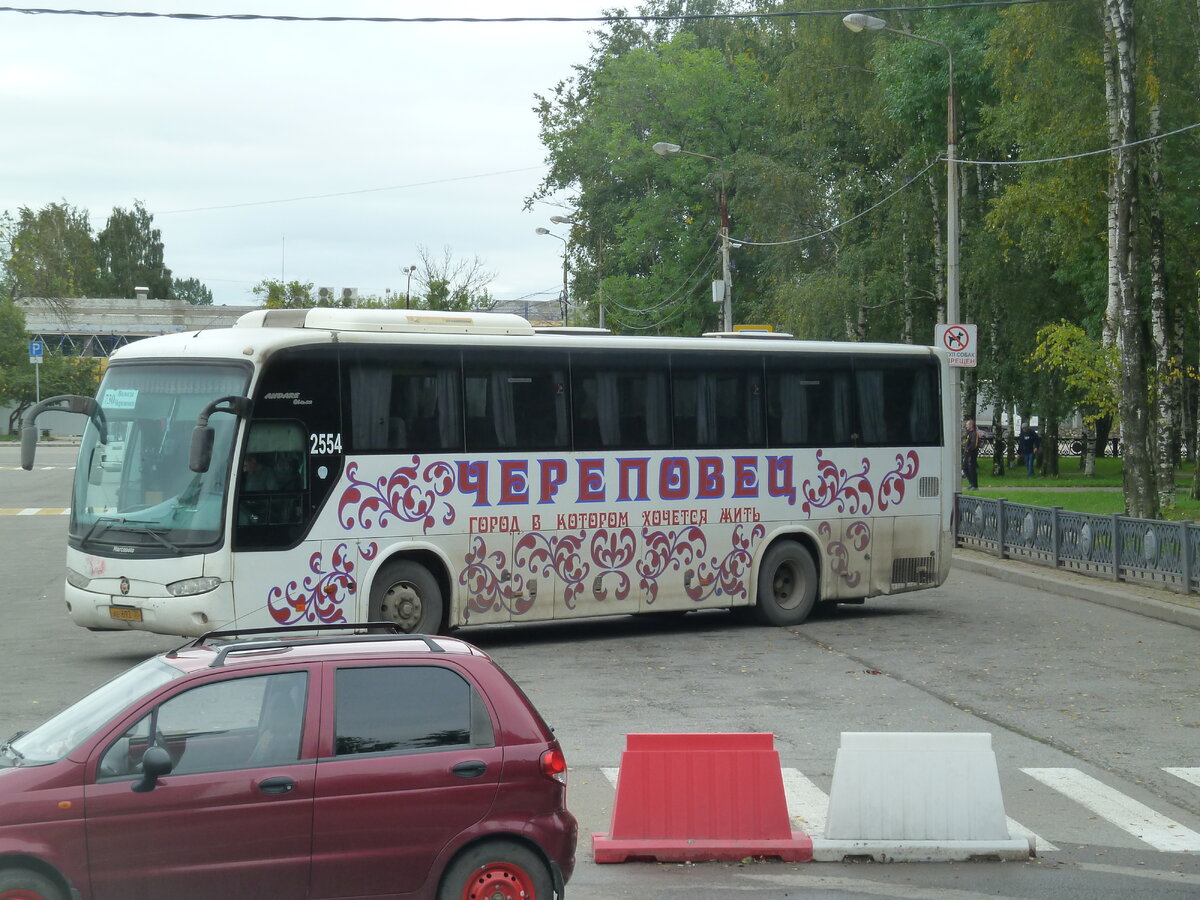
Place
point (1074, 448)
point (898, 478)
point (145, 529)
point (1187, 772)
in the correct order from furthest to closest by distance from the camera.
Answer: point (1074, 448) → point (898, 478) → point (145, 529) → point (1187, 772)

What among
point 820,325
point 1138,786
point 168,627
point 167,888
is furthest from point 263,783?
point 820,325

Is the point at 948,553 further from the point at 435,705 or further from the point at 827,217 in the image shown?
the point at 827,217

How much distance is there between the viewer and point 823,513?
17.9m

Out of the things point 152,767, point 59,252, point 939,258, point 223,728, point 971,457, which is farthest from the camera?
point 59,252

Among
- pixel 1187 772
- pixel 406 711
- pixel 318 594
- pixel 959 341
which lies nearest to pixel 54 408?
pixel 318 594

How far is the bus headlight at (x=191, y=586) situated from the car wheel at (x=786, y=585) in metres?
6.71

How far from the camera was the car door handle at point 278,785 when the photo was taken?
246 inches

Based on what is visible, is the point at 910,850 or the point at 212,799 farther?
the point at 910,850

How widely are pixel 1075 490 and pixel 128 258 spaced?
113767 mm

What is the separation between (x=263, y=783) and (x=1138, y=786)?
6.32 meters

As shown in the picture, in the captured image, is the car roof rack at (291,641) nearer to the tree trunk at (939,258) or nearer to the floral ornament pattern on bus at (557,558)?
the floral ornament pattern on bus at (557,558)

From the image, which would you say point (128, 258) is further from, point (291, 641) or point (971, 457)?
point (291, 641)

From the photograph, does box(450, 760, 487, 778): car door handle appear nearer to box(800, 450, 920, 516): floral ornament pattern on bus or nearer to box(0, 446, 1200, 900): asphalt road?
box(0, 446, 1200, 900): asphalt road

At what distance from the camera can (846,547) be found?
18141 millimetres
